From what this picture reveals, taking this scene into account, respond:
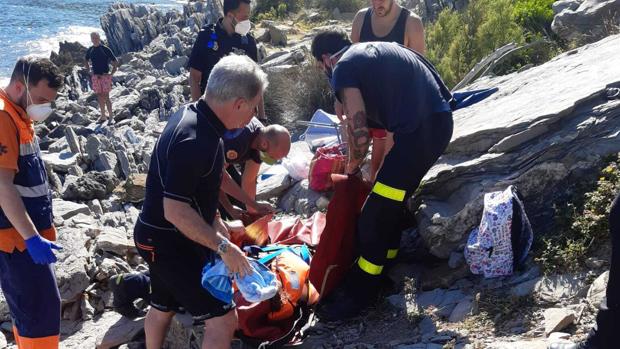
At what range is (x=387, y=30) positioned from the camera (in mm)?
5059

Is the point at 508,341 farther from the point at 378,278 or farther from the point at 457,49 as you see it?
the point at 457,49

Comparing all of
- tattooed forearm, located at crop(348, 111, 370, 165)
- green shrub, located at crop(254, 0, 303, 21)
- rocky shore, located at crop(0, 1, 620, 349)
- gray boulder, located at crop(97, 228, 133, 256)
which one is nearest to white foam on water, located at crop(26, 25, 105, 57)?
green shrub, located at crop(254, 0, 303, 21)

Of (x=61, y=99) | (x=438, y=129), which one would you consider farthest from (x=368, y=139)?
(x=61, y=99)

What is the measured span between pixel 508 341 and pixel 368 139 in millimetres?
1377

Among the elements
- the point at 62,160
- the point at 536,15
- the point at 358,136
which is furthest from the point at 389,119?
the point at 62,160

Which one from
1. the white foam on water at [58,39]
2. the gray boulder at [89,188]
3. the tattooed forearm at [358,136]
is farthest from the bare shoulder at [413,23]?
the white foam on water at [58,39]

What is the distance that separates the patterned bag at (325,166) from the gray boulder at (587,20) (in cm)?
351

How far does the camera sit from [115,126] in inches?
491

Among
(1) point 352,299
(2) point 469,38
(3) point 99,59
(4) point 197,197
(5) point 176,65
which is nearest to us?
(4) point 197,197

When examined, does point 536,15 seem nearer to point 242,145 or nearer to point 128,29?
point 242,145

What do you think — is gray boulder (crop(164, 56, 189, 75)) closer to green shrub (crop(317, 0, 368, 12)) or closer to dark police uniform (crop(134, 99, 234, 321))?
green shrub (crop(317, 0, 368, 12))

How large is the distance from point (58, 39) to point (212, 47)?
24.7 meters

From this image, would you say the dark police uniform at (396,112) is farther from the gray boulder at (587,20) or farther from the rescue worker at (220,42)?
the gray boulder at (587,20)

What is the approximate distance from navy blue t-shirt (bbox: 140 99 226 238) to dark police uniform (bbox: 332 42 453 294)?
1060 millimetres
